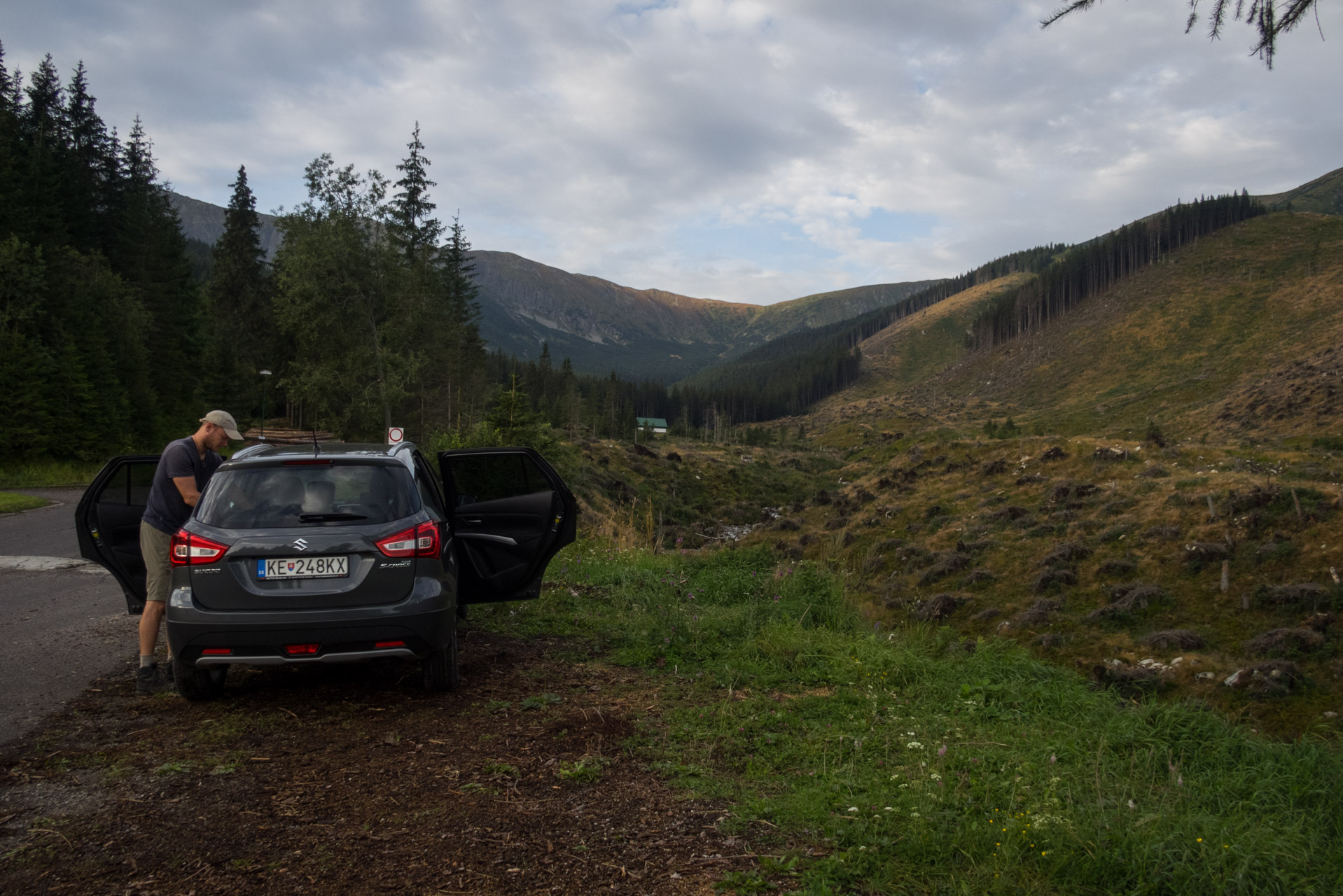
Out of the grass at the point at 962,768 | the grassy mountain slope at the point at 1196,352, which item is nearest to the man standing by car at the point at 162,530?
the grass at the point at 962,768

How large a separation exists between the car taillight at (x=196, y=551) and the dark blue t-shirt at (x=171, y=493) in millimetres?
1029

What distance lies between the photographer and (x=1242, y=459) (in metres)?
24.0

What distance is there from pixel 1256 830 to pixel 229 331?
5631 cm

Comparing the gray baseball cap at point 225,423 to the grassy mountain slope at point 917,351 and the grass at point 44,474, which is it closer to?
the grass at point 44,474

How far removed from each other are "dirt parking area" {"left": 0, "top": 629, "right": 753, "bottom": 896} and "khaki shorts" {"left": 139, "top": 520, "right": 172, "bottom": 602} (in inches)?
30.0

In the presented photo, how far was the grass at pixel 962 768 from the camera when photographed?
2908 mm

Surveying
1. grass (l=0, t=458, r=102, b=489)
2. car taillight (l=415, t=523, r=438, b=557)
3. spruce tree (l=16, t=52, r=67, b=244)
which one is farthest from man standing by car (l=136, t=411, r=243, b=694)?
spruce tree (l=16, t=52, r=67, b=244)

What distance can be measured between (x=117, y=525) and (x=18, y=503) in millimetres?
14802

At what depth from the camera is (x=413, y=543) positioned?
486cm

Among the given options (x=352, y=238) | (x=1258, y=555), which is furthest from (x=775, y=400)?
(x=1258, y=555)

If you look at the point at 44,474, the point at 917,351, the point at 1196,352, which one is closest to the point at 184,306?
the point at 44,474

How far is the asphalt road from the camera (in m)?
5.24

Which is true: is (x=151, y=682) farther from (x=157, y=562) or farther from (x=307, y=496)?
(x=307, y=496)

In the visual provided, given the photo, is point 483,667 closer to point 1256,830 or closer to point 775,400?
point 1256,830
